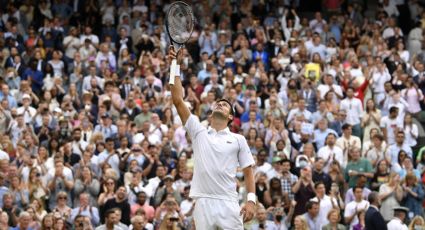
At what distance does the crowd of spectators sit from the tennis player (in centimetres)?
687

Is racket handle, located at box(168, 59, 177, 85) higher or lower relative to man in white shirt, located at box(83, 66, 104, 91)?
higher

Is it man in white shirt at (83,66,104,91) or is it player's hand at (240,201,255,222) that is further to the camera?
man in white shirt at (83,66,104,91)

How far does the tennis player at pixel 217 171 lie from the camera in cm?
1292

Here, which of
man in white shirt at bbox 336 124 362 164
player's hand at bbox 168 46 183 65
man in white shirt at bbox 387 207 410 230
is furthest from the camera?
man in white shirt at bbox 336 124 362 164

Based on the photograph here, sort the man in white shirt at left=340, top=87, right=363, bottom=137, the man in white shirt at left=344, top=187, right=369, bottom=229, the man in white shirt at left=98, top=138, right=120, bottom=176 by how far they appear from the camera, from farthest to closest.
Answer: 1. the man in white shirt at left=340, top=87, right=363, bottom=137
2. the man in white shirt at left=98, top=138, right=120, bottom=176
3. the man in white shirt at left=344, top=187, right=369, bottom=229

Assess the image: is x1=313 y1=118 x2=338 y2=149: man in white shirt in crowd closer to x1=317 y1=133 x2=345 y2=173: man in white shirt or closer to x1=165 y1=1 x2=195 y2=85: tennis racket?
x1=317 y1=133 x2=345 y2=173: man in white shirt

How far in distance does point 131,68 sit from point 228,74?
2.52 metres

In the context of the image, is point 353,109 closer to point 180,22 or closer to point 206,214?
point 180,22

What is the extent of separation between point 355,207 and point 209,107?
5.15 metres

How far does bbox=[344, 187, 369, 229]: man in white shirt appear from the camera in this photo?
21547mm

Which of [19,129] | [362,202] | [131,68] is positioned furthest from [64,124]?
[362,202]

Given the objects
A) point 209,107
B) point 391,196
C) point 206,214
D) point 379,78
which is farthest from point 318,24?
point 206,214

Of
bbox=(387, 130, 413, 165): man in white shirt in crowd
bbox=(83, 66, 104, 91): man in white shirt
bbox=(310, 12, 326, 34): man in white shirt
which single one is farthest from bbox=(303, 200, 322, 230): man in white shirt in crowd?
bbox=(310, 12, 326, 34): man in white shirt

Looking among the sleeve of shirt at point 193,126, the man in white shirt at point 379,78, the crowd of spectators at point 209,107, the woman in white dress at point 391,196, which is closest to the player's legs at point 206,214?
the sleeve of shirt at point 193,126
